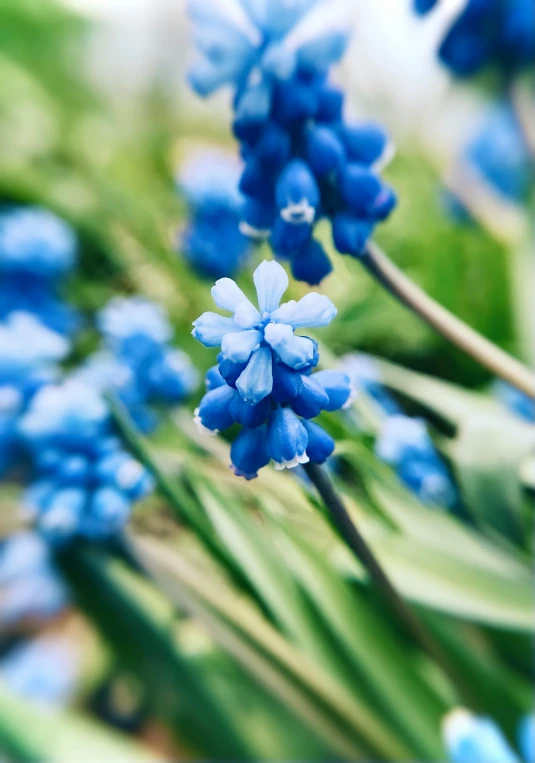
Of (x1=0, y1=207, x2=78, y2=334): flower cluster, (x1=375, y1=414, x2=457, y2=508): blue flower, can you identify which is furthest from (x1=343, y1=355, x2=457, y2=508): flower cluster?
(x1=0, y1=207, x2=78, y2=334): flower cluster

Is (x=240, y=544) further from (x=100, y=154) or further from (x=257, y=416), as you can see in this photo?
(x=100, y=154)

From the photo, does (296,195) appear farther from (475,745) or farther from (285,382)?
(475,745)

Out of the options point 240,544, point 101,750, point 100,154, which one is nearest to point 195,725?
point 101,750

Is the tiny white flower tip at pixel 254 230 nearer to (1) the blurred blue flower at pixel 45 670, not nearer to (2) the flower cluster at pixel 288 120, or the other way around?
(2) the flower cluster at pixel 288 120

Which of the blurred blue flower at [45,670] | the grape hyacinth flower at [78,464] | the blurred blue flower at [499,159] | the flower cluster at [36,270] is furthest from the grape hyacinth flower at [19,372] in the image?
the blurred blue flower at [499,159]

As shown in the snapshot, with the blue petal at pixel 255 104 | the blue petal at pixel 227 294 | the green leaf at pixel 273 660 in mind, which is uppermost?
the blue petal at pixel 255 104

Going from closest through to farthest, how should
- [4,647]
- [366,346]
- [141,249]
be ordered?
[366,346], [141,249], [4,647]

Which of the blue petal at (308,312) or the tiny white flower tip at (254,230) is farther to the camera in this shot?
the tiny white flower tip at (254,230)

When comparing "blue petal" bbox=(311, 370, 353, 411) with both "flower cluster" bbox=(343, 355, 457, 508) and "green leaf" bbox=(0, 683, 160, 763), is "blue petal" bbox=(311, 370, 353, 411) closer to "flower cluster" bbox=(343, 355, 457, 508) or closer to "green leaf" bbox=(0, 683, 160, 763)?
"flower cluster" bbox=(343, 355, 457, 508)
